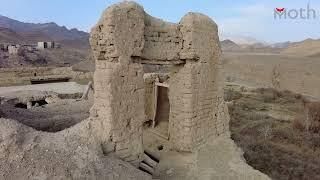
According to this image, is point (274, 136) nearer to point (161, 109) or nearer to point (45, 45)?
point (161, 109)

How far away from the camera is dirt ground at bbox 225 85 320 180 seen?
38.3 feet

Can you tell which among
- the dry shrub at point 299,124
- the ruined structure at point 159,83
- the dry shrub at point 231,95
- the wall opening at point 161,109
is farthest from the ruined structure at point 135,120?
the dry shrub at point 231,95

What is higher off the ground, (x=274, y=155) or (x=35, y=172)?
(x=35, y=172)

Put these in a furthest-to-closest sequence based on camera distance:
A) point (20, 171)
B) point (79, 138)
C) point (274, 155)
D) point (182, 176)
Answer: point (274, 155), point (182, 176), point (79, 138), point (20, 171)

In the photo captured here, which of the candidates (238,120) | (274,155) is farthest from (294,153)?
(238,120)

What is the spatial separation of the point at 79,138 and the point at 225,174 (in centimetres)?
332

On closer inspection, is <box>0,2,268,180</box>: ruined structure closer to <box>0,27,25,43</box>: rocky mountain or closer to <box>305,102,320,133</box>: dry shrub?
<box>305,102,320,133</box>: dry shrub

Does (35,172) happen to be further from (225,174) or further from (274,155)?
(274,155)

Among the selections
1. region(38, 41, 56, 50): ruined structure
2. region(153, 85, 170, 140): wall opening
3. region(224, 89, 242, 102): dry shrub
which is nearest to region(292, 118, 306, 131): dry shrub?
region(224, 89, 242, 102): dry shrub

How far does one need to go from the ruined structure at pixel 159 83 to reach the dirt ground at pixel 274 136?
9.03 ft

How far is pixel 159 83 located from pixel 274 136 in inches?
295

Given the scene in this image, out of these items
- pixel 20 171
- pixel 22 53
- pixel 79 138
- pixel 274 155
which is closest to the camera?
pixel 20 171

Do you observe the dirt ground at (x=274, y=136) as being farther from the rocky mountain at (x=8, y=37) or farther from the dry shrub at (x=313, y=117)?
the rocky mountain at (x=8, y=37)

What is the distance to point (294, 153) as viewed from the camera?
13.6 m
